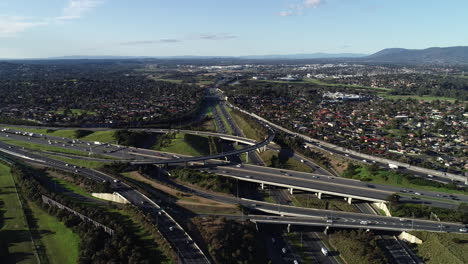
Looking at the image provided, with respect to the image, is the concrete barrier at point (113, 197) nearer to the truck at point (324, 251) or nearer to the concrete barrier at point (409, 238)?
the truck at point (324, 251)

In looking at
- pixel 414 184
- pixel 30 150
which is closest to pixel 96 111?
pixel 30 150

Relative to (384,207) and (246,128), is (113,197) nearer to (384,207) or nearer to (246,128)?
(384,207)

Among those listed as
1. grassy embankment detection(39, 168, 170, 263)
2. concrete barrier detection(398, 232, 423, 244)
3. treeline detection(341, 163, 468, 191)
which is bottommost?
concrete barrier detection(398, 232, 423, 244)

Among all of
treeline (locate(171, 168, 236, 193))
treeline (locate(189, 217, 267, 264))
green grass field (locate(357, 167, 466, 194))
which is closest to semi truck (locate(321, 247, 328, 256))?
treeline (locate(189, 217, 267, 264))

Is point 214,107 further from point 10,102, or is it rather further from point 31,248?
point 31,248

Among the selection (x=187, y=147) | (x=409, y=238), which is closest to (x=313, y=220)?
(x=409, y=238)

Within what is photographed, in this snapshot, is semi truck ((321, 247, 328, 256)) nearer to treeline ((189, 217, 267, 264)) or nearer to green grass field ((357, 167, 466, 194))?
treeline ((189, 217, 267, 264))
